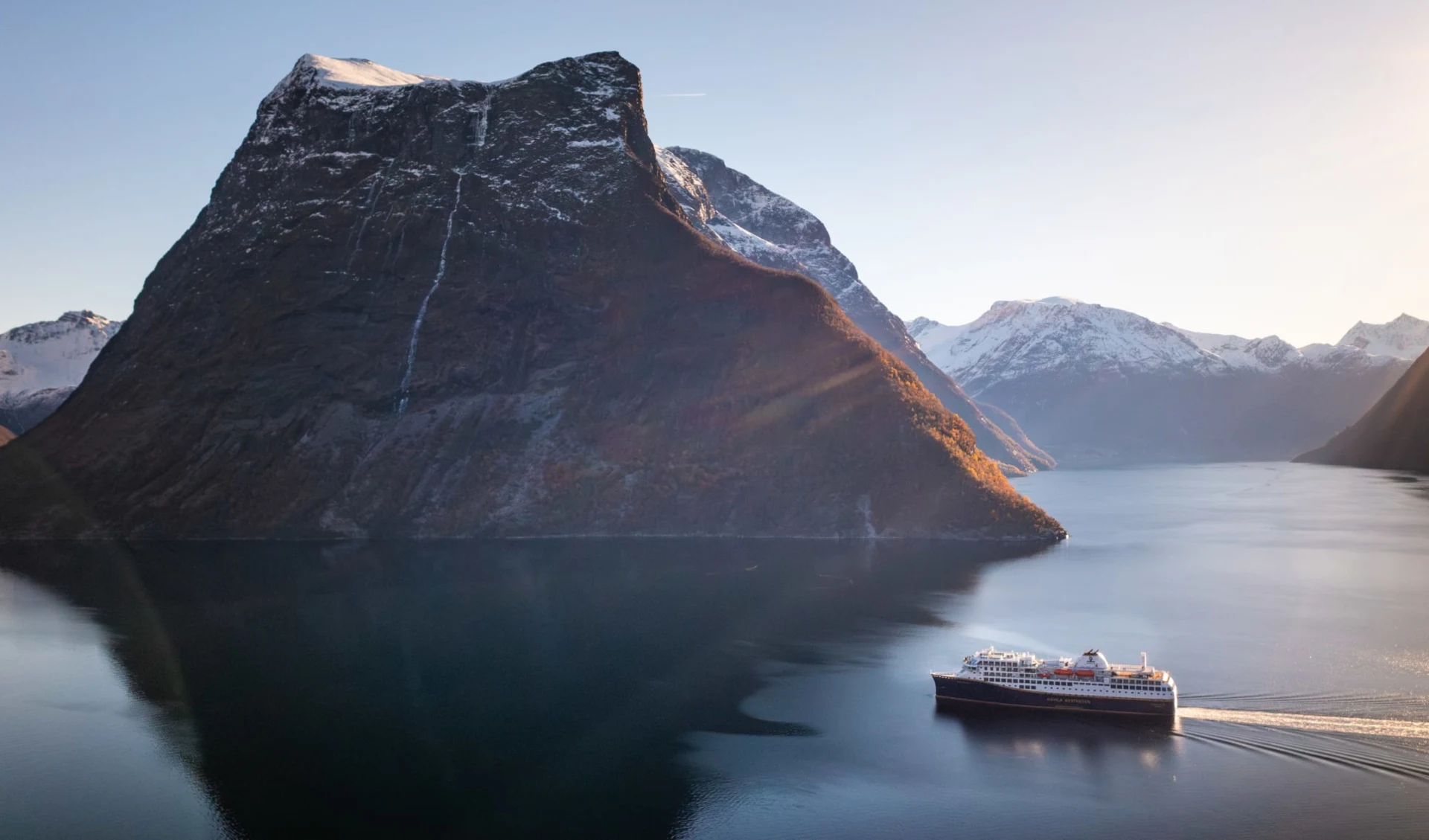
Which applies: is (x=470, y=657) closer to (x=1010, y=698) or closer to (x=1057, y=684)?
(x=1010, y=698)

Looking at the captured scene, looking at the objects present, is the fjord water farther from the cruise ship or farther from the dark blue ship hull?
the cruise ship

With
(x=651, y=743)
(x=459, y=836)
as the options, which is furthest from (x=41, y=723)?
(x=651, y=743)

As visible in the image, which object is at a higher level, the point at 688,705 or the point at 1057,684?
the point at 1057,684

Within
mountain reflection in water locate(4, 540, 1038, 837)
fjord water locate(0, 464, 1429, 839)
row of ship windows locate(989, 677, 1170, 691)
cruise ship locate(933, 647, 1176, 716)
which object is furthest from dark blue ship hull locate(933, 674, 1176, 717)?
mountain reflection in water locate(4, 540, 1038, 837)

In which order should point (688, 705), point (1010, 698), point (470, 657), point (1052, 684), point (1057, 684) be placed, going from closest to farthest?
point (688, 705), point (1057, 684), point (1052, 684), point (1010, 698), point (470, 657)

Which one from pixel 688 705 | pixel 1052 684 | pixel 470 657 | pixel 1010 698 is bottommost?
pixel 688 705

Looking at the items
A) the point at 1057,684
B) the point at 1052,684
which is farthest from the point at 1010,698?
the point at 1057,684

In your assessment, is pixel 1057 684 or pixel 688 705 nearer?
pixel 688 705
